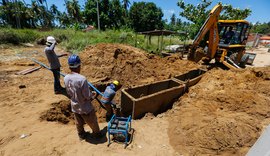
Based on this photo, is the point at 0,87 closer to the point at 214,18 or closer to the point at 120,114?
the point at 120,114

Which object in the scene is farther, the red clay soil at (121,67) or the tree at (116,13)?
the tree at (116,13)

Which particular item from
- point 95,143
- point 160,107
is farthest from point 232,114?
point 95,143

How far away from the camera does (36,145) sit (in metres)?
2.66

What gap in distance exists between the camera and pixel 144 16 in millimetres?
28266

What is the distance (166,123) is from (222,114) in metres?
1.30

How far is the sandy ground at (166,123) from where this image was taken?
2.72 meters

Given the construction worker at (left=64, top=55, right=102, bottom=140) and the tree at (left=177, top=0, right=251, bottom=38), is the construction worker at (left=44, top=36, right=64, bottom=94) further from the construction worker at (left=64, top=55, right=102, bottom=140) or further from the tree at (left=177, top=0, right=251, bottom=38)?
the tree at (left=177, top=0, right=251, bottom=38)

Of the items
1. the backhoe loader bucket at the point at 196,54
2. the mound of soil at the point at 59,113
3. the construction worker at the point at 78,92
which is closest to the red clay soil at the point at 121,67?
the backhoe loader bucket at the point at 196,54

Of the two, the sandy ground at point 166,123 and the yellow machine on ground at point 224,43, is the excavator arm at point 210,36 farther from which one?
the sandy ground at point 166,123

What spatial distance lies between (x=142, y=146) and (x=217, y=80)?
3805 mm

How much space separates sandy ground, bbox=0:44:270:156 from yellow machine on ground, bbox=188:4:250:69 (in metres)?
1.84

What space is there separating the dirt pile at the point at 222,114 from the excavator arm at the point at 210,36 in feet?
6.80

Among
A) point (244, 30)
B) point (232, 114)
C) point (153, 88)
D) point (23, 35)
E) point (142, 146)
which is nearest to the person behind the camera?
point (142, 146)

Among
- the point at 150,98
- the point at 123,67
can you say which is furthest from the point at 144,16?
the point at 150,98
